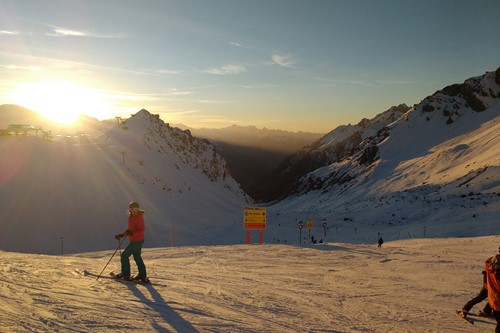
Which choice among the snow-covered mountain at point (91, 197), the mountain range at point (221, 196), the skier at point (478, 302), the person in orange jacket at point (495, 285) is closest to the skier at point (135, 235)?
the skier at point (478, 302)

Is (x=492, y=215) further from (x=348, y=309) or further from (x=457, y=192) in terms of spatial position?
(x=348, y=309)

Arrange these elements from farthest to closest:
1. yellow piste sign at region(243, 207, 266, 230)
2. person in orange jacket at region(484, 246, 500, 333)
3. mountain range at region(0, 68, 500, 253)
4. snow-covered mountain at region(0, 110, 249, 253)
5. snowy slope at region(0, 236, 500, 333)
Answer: mountain range at region(0, 68, 500, 253)
snow-covered mountain at region(0, 110, 249, 253)
yellow piste sign at region(243, 207, 266, 230)
person in orange jacket at region(484, 246, 500, 333)
snowy slope at region(0, 236, 500, 333)

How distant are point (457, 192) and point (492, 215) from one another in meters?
16.9

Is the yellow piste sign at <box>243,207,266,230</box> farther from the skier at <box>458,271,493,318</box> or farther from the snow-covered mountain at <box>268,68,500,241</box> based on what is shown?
the skier at <box>458,271,493,318</box>

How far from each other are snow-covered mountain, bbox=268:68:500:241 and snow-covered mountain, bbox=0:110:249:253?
1960 centimetres

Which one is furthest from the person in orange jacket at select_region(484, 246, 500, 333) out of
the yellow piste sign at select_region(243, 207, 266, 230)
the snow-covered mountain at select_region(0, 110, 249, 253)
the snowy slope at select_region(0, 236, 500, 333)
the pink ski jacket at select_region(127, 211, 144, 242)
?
the snow-covered mountain at select_region(0, 110, 249, 253)

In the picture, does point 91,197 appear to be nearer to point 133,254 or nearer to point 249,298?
point 133,254

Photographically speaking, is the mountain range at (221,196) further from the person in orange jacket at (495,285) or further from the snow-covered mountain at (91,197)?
the person in orange jacket at (495,285)

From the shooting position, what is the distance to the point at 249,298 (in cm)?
1007

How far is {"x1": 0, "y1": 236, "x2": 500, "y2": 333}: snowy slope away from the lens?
7566 mm

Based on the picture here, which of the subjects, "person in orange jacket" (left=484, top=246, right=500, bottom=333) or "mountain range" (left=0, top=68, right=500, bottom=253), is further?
"mountain range" (left=0, top=68, right=500, bottom=253)

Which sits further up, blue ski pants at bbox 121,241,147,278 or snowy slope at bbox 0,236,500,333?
blue ski pants at bbox 121,241,147,278

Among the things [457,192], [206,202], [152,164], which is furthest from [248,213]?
[152,164]

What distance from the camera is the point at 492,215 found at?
41062mm
